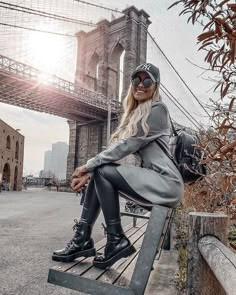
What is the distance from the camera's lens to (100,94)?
74.7ft

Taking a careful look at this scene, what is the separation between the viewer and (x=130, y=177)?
141 cm

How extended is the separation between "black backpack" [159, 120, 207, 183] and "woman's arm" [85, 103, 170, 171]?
16 cm

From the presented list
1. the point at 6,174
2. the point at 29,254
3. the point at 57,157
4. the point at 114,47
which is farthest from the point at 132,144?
the point at 57,157

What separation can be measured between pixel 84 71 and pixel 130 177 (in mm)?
26750

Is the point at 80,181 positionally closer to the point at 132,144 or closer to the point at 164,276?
the point at 132,144

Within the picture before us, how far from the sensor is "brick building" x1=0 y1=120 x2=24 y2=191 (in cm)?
2189

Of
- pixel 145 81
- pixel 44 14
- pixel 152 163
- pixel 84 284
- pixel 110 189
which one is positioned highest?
pixel 44 14

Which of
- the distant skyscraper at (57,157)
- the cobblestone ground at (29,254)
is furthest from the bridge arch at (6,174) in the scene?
the distant skyscraper at (57,157)

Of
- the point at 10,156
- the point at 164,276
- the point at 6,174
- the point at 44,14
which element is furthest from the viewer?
the point at 44,14

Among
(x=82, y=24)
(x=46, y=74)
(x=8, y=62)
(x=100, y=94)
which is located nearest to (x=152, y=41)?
(x=82, y=24)

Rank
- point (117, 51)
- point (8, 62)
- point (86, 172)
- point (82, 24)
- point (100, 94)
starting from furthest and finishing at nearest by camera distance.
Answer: point (82, 24) → point (117, 51) → point (100, 94) → point (8, 62) → point (86, 172)

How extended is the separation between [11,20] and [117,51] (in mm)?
9907

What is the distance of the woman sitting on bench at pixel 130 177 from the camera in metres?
1.41

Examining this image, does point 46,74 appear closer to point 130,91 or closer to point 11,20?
point 11,20
